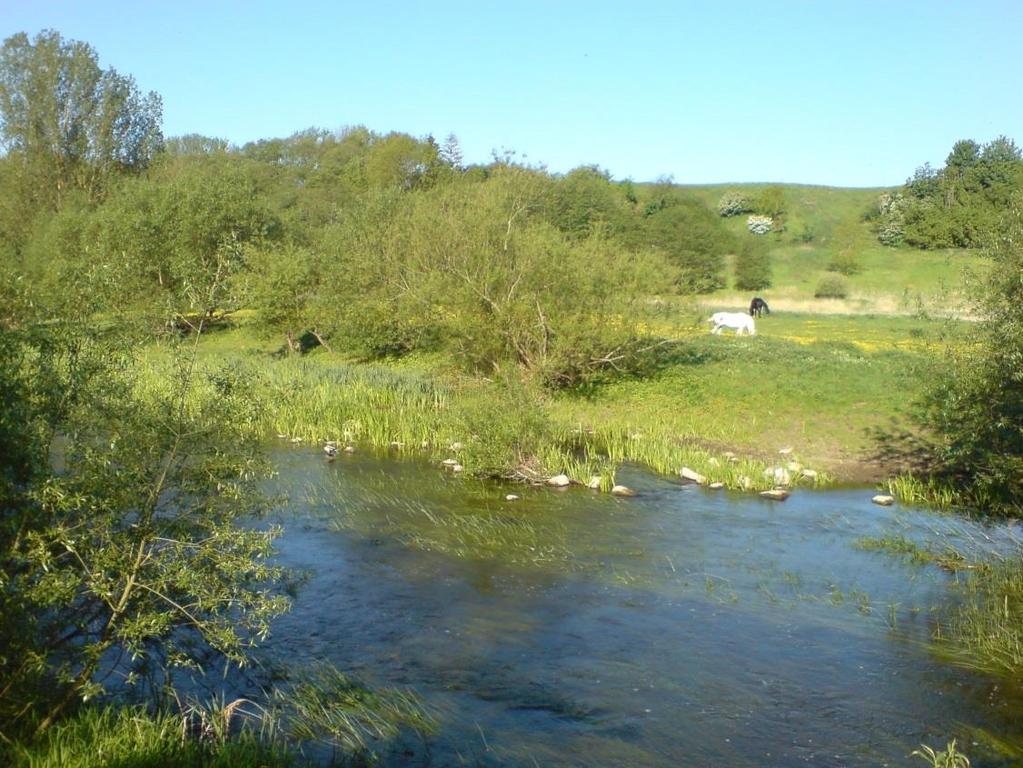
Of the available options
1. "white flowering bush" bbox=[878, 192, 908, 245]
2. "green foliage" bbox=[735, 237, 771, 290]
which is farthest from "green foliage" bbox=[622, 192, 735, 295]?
"white flowering bush" bbox=[878, 192, 908, 245]

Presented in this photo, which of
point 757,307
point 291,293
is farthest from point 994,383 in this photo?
point 757,307

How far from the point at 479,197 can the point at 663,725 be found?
93.4ft

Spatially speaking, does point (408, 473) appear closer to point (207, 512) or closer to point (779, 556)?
point (779, 556)

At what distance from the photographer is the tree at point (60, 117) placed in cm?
5466

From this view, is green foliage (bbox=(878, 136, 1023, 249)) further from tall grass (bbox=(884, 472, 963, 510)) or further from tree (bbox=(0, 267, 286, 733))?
tree (bbox=(0, 267, 286, 733))

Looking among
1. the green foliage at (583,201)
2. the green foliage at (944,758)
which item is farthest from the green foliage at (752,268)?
the green foliage at (944,758)

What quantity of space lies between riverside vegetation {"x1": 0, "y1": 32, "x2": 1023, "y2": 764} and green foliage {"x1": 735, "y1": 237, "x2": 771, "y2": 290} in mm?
230

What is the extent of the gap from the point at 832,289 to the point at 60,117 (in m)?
47.3

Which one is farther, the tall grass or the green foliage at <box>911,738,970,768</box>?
the tall grass

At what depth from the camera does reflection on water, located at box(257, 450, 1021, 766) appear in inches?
340

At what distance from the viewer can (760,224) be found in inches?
3875

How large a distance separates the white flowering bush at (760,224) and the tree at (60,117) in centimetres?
6144

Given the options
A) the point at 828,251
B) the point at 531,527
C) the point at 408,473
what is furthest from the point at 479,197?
the point at 828,251

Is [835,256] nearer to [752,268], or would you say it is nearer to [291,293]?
[752,268]
